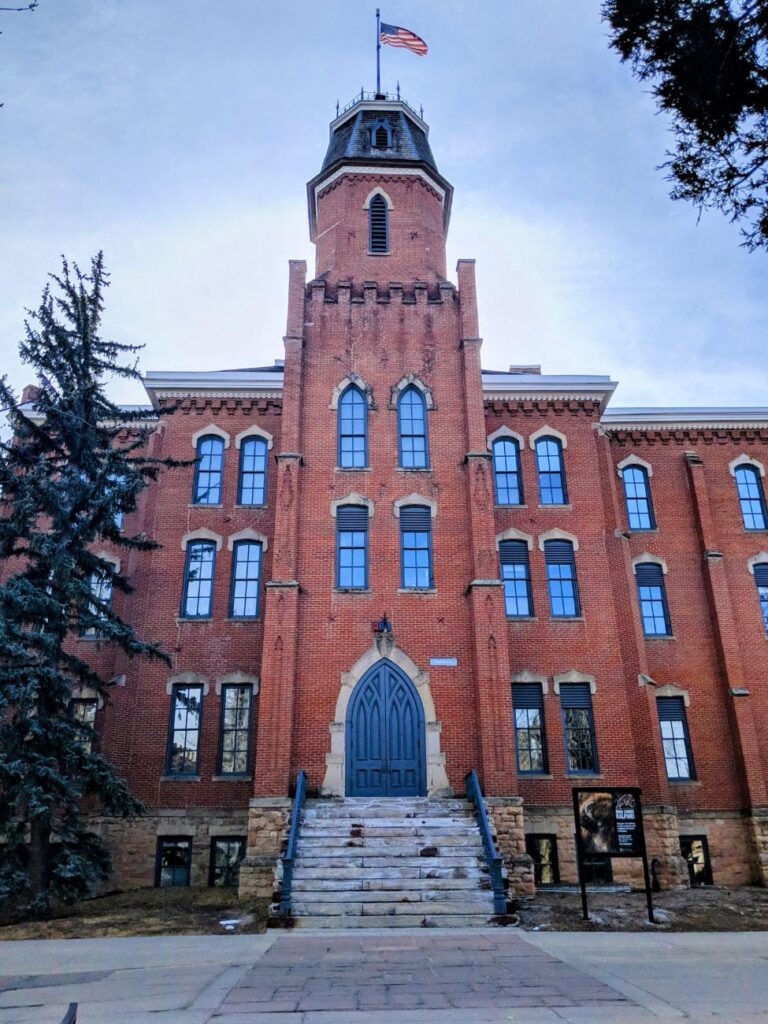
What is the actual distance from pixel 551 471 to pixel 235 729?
11510 millimetres

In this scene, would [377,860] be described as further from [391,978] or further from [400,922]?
[391,978]

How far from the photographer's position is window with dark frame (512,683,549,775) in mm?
20000

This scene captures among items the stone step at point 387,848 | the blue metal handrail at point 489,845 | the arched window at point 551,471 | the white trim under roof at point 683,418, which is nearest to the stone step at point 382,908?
the blue metal handrail at point 489,845

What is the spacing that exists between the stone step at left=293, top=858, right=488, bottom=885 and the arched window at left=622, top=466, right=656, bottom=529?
13.0 m

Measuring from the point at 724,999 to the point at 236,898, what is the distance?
11.0 m

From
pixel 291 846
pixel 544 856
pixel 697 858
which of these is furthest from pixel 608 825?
pixel 697 858

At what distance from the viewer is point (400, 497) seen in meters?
19.9

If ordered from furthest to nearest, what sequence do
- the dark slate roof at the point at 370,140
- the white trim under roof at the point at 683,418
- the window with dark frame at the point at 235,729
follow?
the dark slate roof at the point at 370,140 < the white trim under roof at the point at 683,418 < the window with dark frame at the point at 235,729

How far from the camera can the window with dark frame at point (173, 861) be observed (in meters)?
Result: 18.8

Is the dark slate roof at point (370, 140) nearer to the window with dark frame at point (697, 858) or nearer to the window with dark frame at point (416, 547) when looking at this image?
the window with dark frame at point (416, 547)

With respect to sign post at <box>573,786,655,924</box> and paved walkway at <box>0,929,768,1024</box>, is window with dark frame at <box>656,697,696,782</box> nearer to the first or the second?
sign post at <box>573,786,655,924</box>

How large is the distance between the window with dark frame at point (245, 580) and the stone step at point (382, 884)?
8.42 meters

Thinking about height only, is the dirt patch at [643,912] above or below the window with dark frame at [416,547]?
below

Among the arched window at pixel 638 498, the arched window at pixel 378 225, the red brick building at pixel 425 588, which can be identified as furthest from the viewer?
the arched window at pixel 378 225
